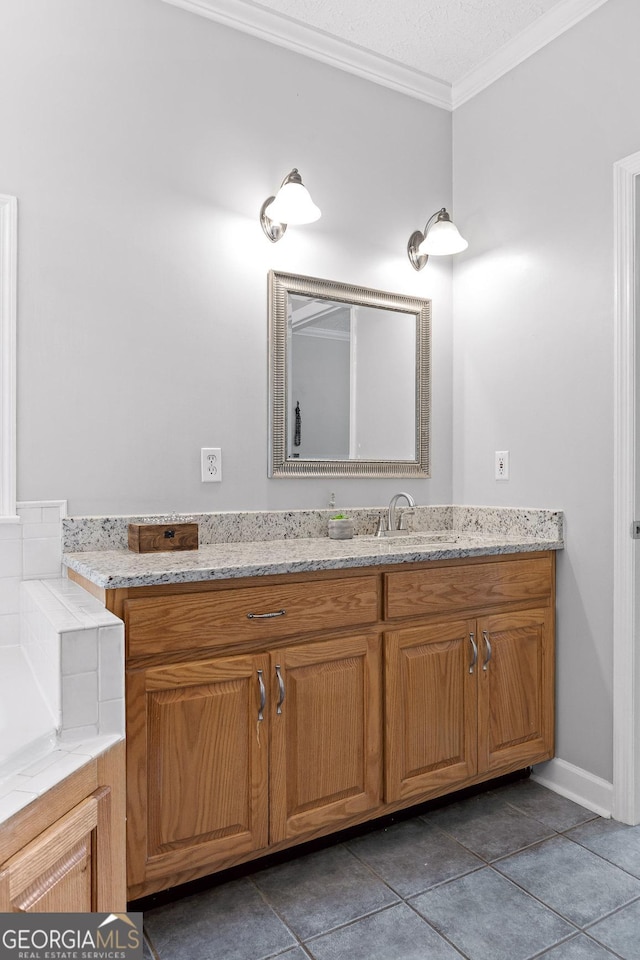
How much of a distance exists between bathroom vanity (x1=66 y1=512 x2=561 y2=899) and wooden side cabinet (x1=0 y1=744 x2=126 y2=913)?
285 millimetres

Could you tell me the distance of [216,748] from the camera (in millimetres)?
1657

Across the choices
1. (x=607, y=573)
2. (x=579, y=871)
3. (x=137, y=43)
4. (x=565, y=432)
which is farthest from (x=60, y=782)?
(x=137, y=43)

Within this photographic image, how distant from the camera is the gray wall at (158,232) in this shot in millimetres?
1951

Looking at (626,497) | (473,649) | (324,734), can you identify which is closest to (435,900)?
(324,734)

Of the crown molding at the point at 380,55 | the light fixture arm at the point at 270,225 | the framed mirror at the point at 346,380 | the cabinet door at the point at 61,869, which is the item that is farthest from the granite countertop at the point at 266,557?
the crown molding at the point at 380,55

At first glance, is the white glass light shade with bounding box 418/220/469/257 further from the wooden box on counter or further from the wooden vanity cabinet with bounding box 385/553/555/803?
the wooden box on counter

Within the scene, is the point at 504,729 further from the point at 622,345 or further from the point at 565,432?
the point at 622,345

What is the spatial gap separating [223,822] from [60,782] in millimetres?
698

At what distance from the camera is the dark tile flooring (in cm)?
153

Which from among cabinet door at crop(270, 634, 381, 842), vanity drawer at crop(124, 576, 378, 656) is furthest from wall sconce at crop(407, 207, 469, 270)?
cabinet door at crop(270, 634, 381, 842)

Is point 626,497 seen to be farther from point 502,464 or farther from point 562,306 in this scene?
point 562,306

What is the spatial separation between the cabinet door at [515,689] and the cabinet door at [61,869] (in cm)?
135

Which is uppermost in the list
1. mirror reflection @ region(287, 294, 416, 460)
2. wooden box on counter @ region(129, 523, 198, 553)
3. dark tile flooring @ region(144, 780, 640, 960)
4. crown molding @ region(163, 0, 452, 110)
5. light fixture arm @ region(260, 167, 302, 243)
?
crown molding @ region(163, 0, 452, 110)

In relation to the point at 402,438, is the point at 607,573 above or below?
below
